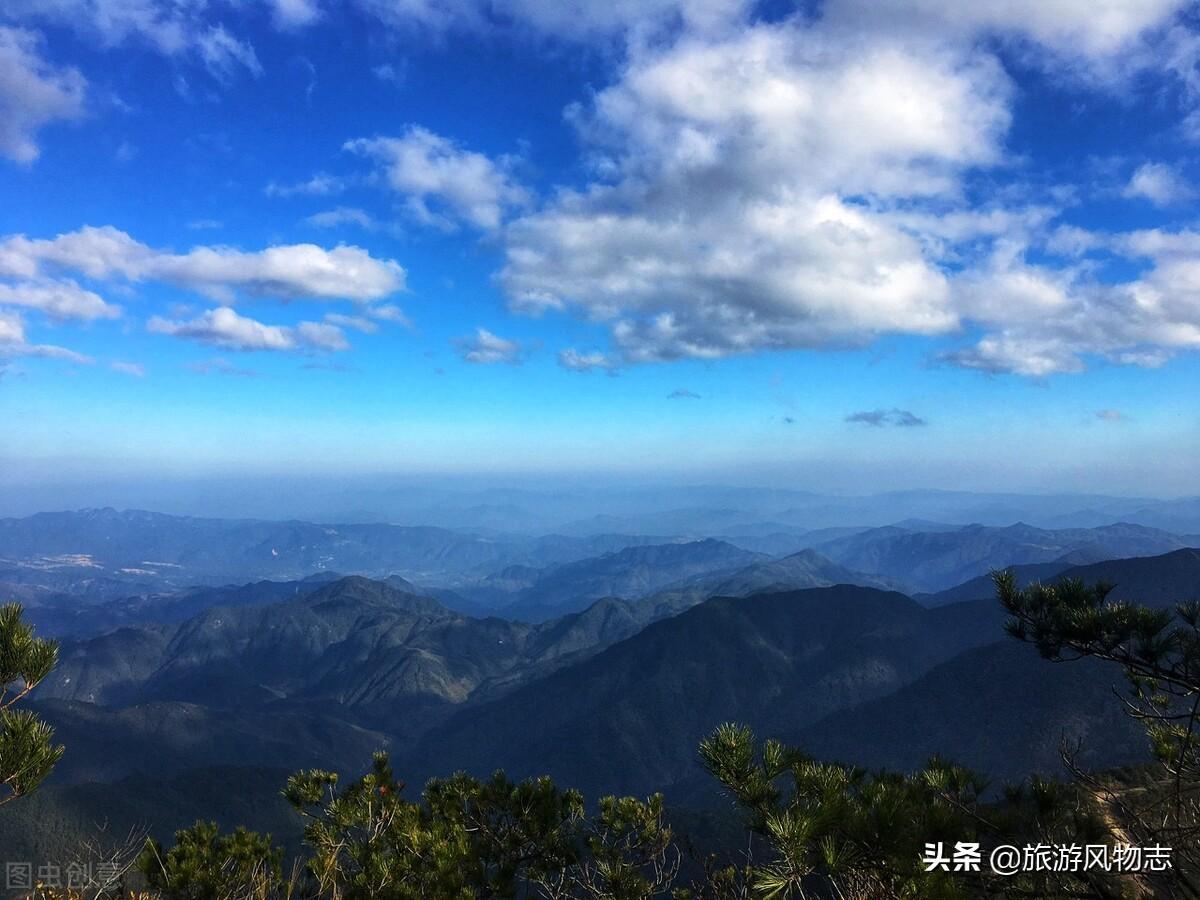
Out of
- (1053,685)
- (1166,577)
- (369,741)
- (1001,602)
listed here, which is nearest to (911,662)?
(1166,577)

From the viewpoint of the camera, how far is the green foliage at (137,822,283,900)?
8.07m

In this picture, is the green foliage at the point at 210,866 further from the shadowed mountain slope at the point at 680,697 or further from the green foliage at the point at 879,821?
the shadowed mountain slope at the point at 680,697

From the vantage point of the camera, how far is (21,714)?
6.27 metres

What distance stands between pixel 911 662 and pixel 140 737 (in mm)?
220501

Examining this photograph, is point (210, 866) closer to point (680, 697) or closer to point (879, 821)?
point (879, 821)

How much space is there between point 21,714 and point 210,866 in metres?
3.84

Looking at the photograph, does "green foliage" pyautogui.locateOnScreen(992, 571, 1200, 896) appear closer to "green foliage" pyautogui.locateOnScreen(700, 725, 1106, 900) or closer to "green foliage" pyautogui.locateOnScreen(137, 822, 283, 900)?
"green foliage" pyautogui.locateOnScreen(700, 725, 1106, 900)

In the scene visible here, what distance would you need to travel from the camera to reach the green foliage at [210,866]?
807cm

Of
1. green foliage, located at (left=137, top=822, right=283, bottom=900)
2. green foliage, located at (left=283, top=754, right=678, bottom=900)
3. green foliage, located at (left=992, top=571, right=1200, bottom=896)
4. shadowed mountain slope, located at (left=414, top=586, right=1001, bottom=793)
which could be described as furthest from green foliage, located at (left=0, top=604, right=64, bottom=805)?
shadowed mountain slope, located at (left=414, top=586, right=1001, bottom=793)

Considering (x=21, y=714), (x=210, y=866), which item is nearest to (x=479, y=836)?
(x=210, y=866)

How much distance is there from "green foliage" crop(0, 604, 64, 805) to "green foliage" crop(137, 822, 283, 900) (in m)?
2.51

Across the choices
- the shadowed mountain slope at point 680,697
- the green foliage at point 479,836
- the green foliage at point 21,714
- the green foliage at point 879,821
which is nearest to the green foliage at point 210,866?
the green foliage at point 479,836

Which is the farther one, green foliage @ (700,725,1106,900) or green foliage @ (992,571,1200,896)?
green foliage @ (992,571,1200,896)

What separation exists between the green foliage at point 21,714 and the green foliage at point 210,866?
2507 millimetres
